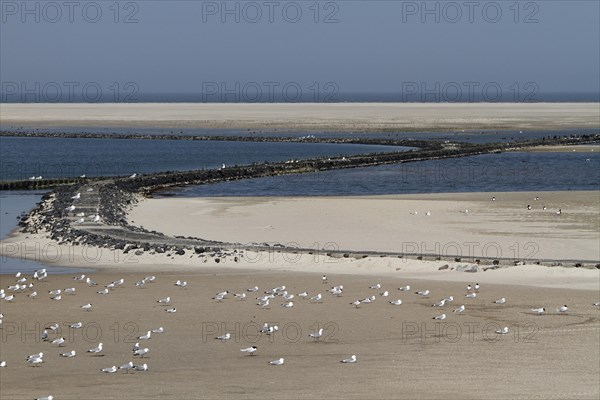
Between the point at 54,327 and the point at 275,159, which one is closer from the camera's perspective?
the point at 54,327

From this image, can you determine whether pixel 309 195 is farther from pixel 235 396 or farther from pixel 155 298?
pixel 235 396

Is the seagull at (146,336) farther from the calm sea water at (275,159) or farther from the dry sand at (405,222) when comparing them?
the dry sand at (405,222)

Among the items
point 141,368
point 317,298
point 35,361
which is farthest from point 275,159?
point 141,368

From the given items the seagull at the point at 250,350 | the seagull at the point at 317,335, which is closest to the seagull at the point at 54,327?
the seagull at the point at 250,350

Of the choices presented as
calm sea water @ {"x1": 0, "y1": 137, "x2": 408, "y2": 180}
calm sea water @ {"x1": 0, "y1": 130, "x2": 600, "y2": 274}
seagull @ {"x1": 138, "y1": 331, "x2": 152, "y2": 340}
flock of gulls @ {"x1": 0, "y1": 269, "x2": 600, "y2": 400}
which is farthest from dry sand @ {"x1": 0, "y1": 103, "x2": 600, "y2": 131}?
seagull @ {"x1": 138, "y1": 331, "x2": 152, "y2": 340}

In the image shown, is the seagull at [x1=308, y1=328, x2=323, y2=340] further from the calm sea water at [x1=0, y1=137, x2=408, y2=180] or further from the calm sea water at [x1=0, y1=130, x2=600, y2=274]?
the calm sea water at [x1=0, y1=137, x2=408, y2=180]

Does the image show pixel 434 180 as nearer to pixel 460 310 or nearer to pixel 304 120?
pixel 460 310

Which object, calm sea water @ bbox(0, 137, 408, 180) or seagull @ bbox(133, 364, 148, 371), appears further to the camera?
calm sea water @ bbox(0, 137, 408, 180)
